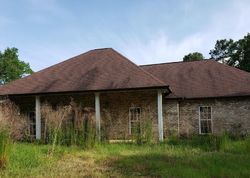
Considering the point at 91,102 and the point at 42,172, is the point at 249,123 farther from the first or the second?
the point at 42,172

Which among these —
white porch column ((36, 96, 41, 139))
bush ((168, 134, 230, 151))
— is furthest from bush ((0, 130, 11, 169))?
white porch column ((36, 96, 41, 139))

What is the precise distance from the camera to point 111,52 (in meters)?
23.9

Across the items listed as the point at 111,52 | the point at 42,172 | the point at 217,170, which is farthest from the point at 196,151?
the point at 111,52

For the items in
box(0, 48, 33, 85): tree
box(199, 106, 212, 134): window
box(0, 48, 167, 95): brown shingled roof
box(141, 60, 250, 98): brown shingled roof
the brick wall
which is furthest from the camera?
box(0, 48, 33, 85): tree

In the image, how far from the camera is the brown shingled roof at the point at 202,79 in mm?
21578

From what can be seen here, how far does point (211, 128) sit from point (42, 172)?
45.5ft

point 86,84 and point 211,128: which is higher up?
point 86,84

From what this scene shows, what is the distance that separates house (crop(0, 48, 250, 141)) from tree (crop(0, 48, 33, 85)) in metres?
30.1

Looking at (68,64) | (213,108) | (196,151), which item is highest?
(68,64)

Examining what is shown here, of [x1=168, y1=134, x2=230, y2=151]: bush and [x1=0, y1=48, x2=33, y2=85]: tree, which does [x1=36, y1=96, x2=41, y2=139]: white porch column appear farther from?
[x1=0, y1=48, x2=33, y2=85]: tree

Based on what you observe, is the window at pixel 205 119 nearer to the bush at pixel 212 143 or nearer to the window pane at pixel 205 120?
the window pane at pixel 205 120

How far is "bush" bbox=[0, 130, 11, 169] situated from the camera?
10.0m

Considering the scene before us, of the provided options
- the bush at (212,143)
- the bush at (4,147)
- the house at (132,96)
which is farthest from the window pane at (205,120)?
the bush at (4,147)

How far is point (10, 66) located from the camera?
52.3 m
